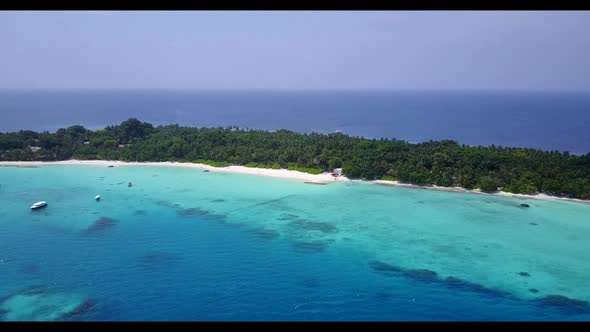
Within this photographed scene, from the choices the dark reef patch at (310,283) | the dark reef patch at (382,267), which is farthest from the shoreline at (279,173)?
the dark reef patch at (310,283)

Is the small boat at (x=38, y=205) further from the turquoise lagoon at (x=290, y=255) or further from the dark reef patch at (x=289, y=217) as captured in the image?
the dark reef patch at (x=289, y=217)

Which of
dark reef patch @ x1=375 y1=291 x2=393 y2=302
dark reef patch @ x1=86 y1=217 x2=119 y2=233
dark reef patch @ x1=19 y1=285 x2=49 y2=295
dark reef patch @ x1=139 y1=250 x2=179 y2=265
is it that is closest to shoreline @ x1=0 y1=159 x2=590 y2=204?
dark reef patch @ x1=86 y1=217 x2=119 y2=233

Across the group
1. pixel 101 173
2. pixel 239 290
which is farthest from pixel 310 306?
pixel 101 173

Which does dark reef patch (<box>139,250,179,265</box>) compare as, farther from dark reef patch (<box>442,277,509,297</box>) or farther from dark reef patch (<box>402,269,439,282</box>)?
dark reef patch (<box>442,277,509,297</box>)

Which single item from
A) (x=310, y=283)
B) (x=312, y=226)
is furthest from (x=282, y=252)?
(x=312, y=226)

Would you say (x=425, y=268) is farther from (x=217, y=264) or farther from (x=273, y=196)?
(x=273, y=196)

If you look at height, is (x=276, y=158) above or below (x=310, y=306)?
above
